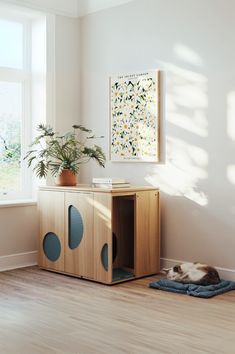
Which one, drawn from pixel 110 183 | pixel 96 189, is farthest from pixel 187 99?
pixel 96 189

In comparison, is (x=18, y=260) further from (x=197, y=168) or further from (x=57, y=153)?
(x=197, y=168)

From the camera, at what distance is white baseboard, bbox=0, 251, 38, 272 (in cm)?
540

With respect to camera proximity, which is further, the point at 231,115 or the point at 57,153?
the point at 57,153

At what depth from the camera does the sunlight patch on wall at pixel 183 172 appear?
494cm

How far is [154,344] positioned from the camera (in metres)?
3.29

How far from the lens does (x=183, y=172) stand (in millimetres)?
5074

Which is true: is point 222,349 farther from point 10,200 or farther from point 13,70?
point 13,70

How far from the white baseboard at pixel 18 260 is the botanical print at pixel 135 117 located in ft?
4.14

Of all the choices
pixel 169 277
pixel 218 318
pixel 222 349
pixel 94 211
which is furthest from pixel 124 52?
pixel 222 349

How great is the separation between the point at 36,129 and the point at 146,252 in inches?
69.4

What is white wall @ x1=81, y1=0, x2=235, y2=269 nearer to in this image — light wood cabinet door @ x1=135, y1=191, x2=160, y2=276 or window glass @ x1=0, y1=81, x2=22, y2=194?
light wood cabinet door @ x1=135, y1=191, x2=160, y2=276

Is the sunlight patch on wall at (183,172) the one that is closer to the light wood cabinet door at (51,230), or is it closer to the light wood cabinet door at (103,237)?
the light wood cabinet door at (103,237)

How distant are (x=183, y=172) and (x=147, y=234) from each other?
25.2 inches

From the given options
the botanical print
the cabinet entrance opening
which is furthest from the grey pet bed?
the botanical print
